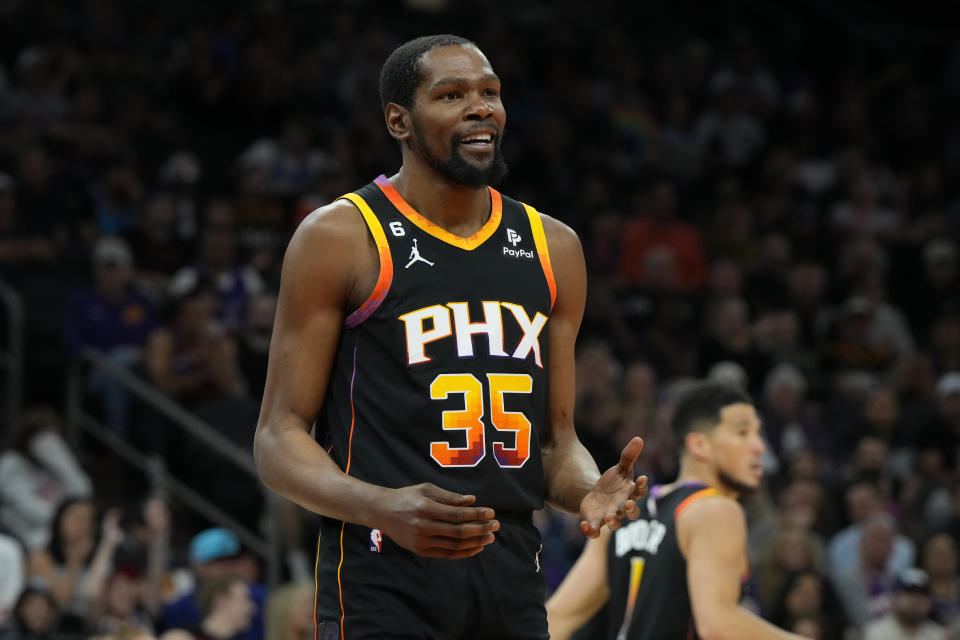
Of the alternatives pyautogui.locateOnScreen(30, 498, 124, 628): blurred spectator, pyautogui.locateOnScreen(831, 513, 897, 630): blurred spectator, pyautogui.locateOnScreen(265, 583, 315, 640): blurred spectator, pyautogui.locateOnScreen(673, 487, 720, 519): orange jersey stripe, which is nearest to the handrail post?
pyautogui.locateOnScreen(30, 498, 124, 628): blurred spectator

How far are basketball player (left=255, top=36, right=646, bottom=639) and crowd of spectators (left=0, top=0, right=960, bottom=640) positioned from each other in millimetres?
4631

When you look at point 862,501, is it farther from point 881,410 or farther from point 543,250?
point 543,250

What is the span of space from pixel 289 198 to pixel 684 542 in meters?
8.50

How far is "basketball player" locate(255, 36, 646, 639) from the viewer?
3.44 m

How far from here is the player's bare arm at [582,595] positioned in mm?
5367

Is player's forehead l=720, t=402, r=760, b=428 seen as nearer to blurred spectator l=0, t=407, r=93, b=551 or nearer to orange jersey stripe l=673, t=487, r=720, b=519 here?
orange jersey stripe l=673, t=487, r=720, b=519

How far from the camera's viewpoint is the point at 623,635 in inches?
207

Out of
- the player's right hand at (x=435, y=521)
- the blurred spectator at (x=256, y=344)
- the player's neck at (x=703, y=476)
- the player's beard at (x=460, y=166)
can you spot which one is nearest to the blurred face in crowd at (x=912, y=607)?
the blurred spectator at (x=256, y=344)

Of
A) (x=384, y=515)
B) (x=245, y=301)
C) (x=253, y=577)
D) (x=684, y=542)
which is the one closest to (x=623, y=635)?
(x=684, y=542)

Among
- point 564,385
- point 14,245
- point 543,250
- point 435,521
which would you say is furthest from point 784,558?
Answer: point 435,521

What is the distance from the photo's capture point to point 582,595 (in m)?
5.39

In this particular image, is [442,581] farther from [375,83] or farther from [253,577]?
[375,83]

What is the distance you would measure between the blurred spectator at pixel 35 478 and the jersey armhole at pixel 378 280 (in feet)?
21.4

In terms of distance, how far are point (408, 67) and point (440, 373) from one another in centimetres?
80
